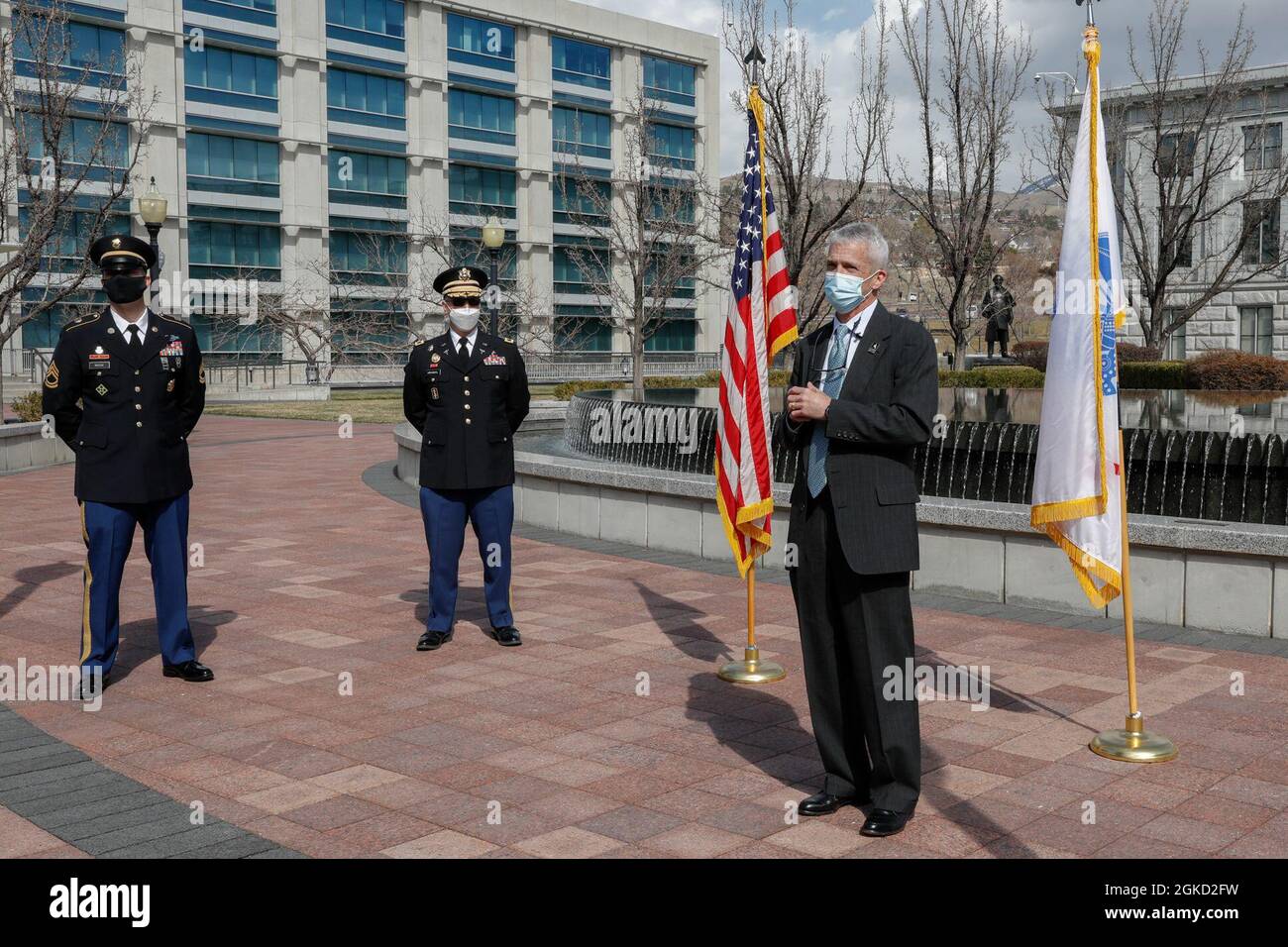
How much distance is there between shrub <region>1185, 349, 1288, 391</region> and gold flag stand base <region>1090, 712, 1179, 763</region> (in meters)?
20.7

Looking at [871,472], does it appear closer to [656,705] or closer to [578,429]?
[656,705]

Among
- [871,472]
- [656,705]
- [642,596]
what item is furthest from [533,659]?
[871,472]

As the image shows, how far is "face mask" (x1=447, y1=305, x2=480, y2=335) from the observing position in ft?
24.8

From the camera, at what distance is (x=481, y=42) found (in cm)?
6144

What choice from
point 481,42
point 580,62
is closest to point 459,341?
point 481,42

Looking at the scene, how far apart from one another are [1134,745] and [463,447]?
160 inches

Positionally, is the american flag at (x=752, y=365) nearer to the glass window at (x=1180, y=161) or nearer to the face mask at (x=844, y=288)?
the face mask at (x=844, y=288)

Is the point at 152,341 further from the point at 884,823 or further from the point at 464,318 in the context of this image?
the point at 884,823

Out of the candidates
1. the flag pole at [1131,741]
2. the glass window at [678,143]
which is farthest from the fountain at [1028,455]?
the glass window at [678,143]

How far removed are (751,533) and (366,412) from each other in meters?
27.1

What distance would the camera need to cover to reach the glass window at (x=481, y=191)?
199 feet

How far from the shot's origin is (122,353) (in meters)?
6.57

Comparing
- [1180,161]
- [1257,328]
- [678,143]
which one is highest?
[678,143]

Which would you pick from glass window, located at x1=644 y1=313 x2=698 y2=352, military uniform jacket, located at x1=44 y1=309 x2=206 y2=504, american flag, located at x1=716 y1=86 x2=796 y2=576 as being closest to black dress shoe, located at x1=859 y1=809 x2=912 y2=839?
american flag, located at x1=716 y1=86 x2=796 y2=576
